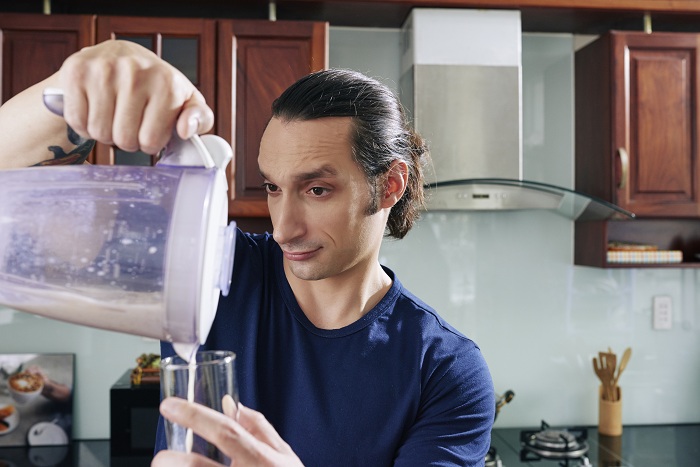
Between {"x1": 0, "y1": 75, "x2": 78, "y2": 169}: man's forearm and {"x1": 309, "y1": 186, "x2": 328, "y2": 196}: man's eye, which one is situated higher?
{"x1": 0, "y1": 75, "x2": 78, "y2": 169}: man's forearm

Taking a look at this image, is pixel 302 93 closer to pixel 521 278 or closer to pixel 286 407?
pixel 286 407

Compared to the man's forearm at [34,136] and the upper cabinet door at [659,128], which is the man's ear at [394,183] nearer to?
the man's forearm at [34,136]

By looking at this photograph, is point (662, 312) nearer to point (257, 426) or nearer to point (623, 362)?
point (623, 362)

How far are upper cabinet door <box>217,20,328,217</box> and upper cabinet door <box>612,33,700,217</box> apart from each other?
3.53ft

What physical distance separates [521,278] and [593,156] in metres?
0.53

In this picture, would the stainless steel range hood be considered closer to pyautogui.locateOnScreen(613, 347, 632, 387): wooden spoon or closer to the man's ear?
pyautogui.locateOnScreen(613, 347, 632, 387): wooden spoon

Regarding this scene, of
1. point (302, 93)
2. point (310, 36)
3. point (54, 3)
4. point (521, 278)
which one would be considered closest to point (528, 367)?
point (521, 278)

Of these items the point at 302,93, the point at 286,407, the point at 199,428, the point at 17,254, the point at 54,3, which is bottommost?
the point at 286,407

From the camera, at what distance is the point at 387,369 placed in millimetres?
1290

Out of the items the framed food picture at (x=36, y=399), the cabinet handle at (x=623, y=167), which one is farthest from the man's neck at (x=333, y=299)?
the framed food picture at (x=36, y=399)

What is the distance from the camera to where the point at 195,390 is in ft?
2.19

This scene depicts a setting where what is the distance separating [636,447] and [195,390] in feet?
7.60

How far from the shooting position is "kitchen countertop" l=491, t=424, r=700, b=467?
2.43 m

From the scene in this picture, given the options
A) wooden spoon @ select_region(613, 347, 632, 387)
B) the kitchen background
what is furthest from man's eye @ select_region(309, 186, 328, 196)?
wooden spoon @ select_region(613, 347, 632, 387)
